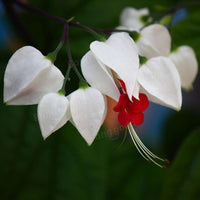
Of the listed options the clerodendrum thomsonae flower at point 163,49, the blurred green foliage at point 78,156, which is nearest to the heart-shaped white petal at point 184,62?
the clerodendrum thomsonae flower at point 163,49

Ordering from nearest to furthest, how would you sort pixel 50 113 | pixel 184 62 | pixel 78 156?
pixel 50 113, pixel 184 62, pixel 78 156

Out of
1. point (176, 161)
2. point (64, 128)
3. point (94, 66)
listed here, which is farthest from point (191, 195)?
point (94, 66)

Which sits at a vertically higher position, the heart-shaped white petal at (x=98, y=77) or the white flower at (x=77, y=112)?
the heart-shaped white petal at (x=98, y=77)

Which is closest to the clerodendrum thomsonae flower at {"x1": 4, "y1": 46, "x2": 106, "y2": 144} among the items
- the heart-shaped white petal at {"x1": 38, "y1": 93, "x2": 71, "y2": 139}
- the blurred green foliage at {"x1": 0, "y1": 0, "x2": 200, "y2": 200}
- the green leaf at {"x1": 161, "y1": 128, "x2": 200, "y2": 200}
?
the heart-shaped white petal at {"x1": 38, "y1": 93, "x2": 71, "y2": 139}

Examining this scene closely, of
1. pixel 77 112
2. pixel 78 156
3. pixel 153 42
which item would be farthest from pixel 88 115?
pixel 78 156

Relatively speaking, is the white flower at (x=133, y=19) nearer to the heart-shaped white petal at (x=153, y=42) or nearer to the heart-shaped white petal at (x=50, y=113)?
the heart-shaped white petal at (x=153, y=42)

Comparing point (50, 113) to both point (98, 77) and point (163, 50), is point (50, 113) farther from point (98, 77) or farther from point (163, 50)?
point (163, 50)
